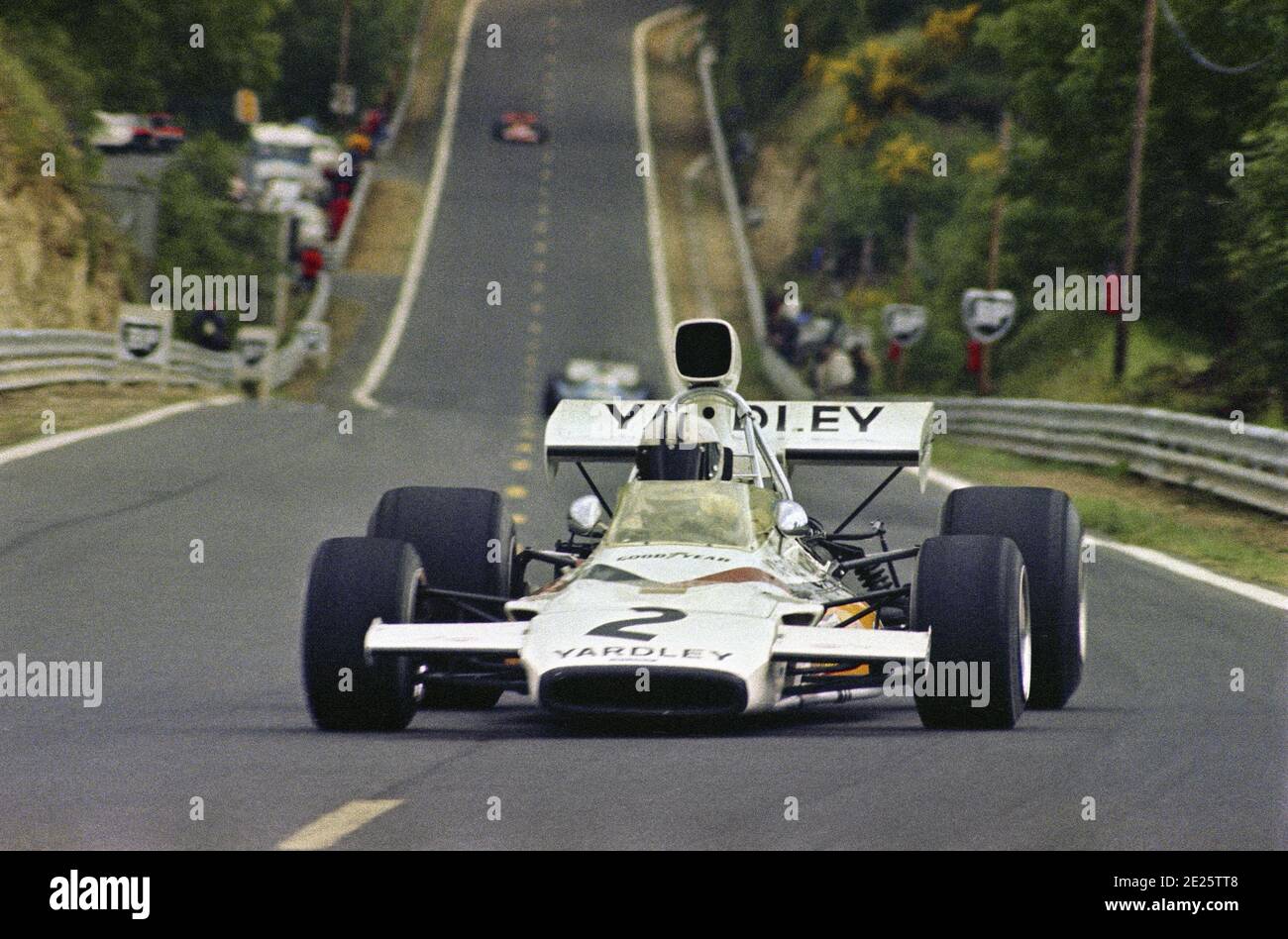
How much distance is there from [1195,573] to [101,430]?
44.0 ft

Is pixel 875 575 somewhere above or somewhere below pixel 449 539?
below

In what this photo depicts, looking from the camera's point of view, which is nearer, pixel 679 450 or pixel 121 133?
→ pixel 679 450

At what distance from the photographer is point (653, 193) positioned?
75.2m

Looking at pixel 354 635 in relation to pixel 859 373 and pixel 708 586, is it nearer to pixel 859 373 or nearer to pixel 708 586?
pixel 708 586

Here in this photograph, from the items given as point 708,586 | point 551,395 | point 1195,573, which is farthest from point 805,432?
point 551,395

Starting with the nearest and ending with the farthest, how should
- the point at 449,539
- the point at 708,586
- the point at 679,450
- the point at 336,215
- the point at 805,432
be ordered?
the point at 708,586
the point at 679,450
the point at 449,539
the point at 805,432
the point at 336,215

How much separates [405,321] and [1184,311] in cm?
2434

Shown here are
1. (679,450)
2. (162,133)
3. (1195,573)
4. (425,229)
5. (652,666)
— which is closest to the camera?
(652,666)

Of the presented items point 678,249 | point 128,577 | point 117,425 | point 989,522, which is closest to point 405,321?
point 678,249

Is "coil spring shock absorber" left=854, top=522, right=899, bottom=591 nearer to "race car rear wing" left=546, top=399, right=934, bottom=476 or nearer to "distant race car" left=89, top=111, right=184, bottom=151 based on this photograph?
"race car rear wing" left=546, top=399, right=934, bottom=476

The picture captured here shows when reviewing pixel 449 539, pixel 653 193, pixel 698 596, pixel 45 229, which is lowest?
pixel 698 596

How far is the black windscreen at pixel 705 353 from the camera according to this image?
1165cm

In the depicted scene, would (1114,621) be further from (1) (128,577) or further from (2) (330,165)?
(2) (330,165)
